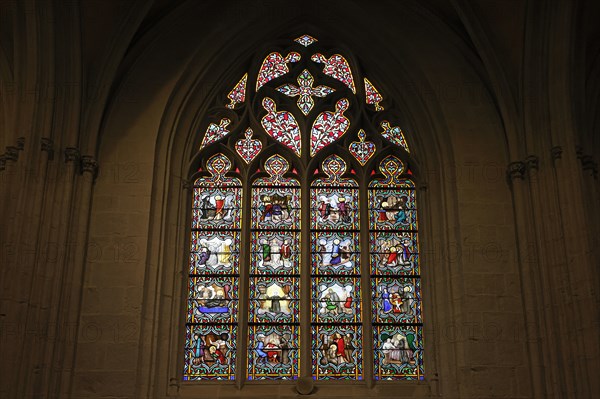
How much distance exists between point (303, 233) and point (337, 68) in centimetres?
274

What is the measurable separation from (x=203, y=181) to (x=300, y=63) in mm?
2339

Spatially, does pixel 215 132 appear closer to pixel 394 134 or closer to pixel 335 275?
pixel 394 134

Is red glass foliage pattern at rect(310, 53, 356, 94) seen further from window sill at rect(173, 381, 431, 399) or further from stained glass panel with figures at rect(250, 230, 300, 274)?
window sill at rect(173, 381, 431, 399)

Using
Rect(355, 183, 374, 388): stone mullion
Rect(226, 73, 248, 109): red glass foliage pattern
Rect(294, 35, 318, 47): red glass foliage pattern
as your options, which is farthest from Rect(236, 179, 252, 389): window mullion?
Rect(294, 35, 318, 47): red glass foliage pattern

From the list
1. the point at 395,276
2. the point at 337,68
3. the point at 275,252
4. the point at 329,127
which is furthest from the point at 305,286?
the point at 337,68

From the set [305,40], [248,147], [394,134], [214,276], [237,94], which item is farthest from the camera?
[305,40]
